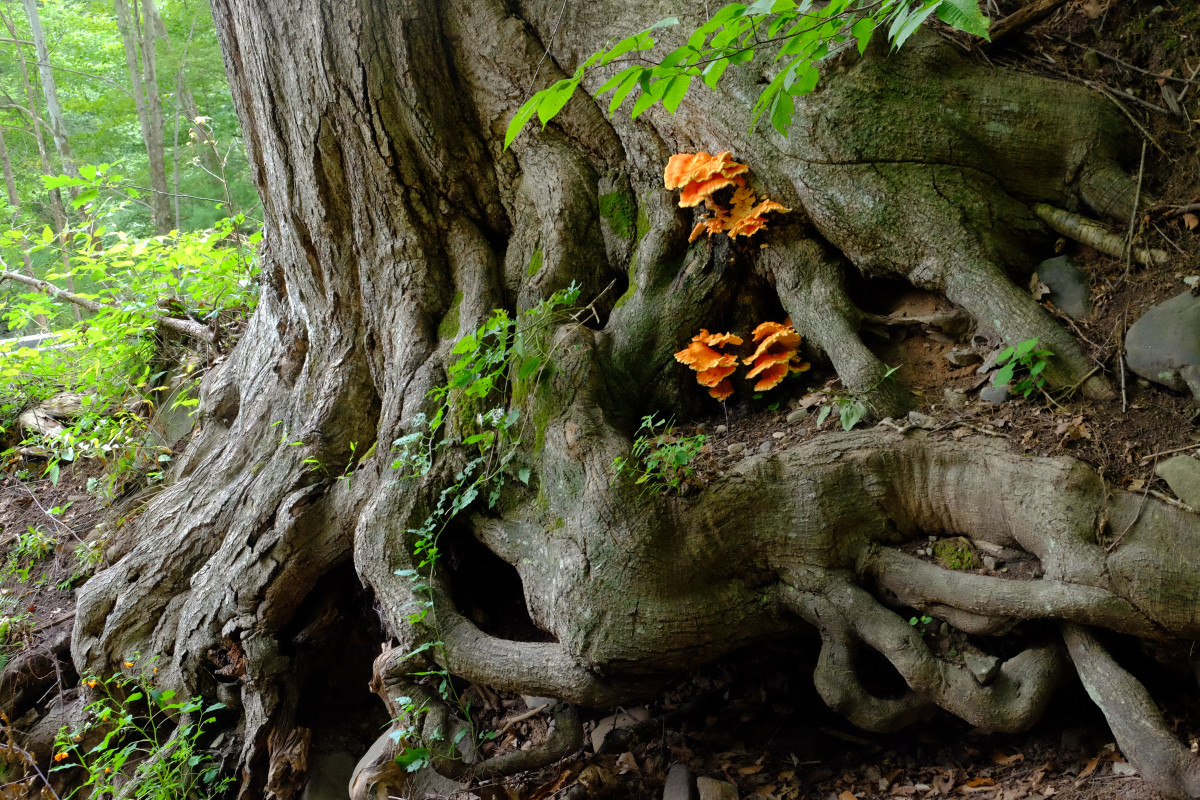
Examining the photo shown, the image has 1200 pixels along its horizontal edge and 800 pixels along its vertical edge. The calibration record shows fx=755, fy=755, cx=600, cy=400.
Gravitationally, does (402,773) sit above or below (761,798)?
→ above

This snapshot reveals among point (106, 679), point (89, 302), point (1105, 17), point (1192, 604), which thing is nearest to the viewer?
point (1192, 604)

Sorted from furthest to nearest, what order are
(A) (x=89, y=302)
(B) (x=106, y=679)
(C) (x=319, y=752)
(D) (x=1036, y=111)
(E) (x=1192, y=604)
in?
1. (A) (x=89, y=302)
2. (B) (x=106, y=679)
3. (C) (x=319, y=752)
4. (D) (x=1036, y=111)
5. (E) (x=1192, y=604)

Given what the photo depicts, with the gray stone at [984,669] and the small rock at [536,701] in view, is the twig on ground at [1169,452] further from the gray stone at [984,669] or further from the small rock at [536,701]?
the small rock at [536,701]

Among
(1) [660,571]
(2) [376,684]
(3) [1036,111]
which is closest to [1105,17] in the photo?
(3) [1036,111]

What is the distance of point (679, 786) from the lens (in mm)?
3285

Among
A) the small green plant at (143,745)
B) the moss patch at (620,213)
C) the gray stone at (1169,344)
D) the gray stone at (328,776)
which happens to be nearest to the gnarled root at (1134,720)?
the gray stone at (1169,344)

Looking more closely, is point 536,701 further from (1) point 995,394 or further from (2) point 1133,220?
(2) point 1133,220

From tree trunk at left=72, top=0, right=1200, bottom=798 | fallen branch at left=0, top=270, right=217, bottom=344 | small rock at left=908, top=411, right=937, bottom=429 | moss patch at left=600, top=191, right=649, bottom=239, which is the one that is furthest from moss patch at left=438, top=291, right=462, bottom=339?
fallen branch at left=0, top=270, right=217, bottom=344

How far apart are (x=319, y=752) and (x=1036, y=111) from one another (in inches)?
191

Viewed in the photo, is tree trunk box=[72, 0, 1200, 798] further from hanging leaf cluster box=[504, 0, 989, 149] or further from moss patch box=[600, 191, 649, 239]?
hanging leaf cluster box=[504, 0, 989, 149]

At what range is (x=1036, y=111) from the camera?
11.4 ft

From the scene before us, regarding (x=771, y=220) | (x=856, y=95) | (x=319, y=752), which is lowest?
(x=319, y=752)

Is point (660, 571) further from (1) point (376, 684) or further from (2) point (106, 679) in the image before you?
(2) point (106, 679)

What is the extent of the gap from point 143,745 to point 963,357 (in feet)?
16.3
